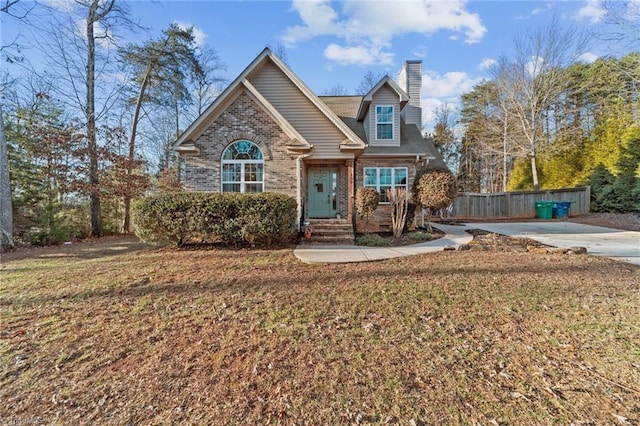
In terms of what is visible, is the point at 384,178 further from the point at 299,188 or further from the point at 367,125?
the point at 299,188

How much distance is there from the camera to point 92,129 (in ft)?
41.6

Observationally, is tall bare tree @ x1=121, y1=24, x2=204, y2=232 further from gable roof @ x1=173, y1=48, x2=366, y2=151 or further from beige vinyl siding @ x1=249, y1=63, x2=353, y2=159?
beige vinyl siding @ x1=249, y1=63, x2=353, y2=159

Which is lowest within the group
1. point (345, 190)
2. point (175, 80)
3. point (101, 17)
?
point (345, 190)

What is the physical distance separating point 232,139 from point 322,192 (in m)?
4.51

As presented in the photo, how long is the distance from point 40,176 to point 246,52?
37.2 feet

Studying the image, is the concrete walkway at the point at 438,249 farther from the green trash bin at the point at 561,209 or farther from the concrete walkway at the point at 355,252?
the green trash bin at the point at 561,209

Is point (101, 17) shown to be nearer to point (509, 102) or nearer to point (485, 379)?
point (485, 379)

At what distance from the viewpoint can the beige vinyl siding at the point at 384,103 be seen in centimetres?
1270

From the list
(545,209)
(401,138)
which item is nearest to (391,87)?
(401,138)

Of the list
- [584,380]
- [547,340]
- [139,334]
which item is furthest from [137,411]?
[547,340]

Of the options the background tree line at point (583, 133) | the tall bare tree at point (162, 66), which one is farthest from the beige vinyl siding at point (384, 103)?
the background tree line at point (583, 133)

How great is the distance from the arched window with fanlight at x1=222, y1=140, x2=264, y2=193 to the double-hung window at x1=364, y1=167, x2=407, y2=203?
200 inches

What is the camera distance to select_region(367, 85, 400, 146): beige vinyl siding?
1270cm

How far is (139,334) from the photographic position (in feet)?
11.8
